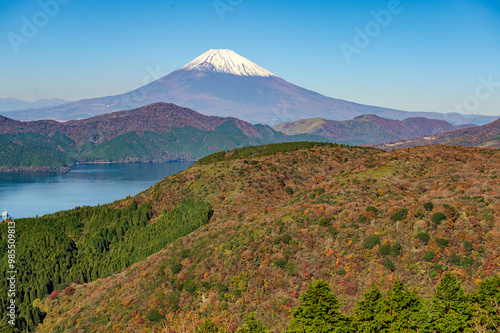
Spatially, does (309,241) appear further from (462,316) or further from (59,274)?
(59,274)

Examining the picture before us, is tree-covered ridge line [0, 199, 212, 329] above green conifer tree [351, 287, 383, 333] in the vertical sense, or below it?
below

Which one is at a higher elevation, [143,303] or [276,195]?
[276,195]

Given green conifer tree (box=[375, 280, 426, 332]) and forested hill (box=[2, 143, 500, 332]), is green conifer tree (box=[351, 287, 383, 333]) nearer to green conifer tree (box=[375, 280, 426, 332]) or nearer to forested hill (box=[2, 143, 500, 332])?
forested hill (box=[2, 143, 500, 332])

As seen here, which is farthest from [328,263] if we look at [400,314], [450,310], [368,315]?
[450,310]

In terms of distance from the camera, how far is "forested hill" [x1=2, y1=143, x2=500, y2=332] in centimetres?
4738

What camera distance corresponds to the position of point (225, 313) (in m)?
64.4

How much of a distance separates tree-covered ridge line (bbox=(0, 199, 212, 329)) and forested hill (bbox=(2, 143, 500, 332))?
0.74m

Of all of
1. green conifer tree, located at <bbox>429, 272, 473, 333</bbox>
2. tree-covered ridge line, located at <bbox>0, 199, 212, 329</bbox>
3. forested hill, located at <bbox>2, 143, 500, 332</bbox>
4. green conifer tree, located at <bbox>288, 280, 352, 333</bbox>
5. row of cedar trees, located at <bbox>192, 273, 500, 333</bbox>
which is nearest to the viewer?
green conifer tree, located at <bbox>429, 272, 473, 333</bbox>

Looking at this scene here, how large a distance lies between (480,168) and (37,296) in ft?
409

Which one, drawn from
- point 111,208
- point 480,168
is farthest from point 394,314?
point 111,208

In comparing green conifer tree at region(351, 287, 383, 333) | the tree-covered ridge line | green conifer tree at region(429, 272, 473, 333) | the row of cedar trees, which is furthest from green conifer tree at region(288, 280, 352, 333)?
the tree-covered ridge line

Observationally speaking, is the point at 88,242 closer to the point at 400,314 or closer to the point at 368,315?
the point at 368,315

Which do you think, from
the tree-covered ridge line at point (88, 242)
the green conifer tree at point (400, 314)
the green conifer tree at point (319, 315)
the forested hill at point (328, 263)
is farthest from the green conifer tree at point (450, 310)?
the tree-covered ridge line at point (88, 242)

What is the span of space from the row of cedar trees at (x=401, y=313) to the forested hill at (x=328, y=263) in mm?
151
